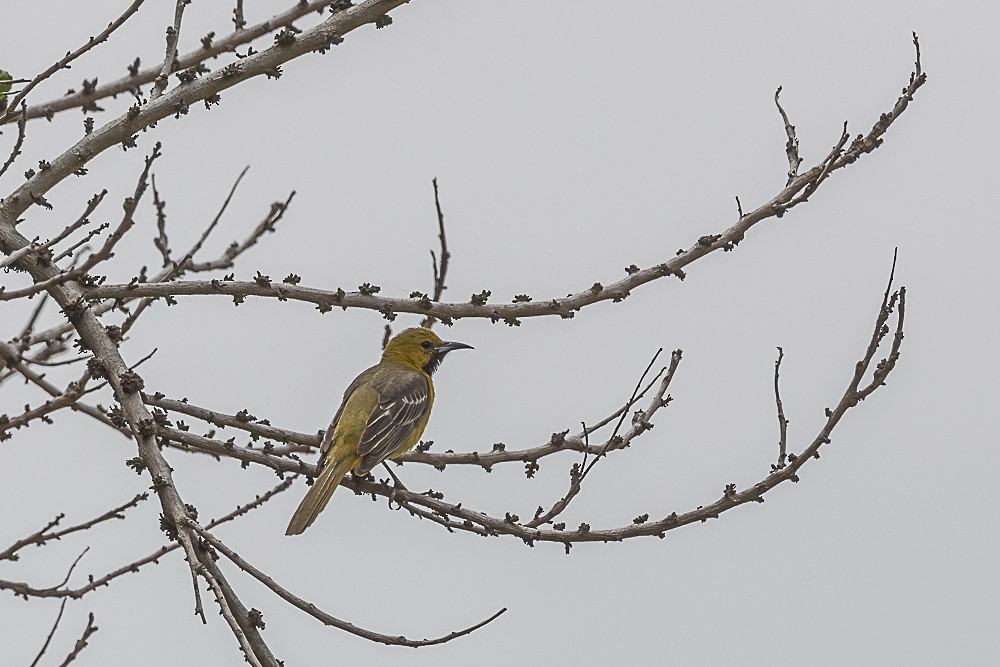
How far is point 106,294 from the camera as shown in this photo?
5441mm

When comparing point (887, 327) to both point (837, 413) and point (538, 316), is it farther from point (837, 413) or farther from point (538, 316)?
point (538, 316)

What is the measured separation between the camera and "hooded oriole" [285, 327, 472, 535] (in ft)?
22.4

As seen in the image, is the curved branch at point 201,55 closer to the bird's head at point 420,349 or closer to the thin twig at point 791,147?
the thin twig at point 791,147

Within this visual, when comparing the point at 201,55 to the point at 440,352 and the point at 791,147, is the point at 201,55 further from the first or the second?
the point at 440,352

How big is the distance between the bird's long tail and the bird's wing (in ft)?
0.37

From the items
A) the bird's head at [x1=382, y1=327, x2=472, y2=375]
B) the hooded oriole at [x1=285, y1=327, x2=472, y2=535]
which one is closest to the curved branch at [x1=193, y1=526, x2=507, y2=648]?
the hooded oriole at [x1=285, y1=327, x2=472, y2=535]

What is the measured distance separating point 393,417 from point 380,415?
11 cm

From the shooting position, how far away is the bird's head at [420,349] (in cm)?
915

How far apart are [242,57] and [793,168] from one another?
2.42 m

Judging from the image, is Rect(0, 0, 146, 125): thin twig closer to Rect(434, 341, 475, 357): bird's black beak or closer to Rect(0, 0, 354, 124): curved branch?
Rect(0, 0, 354, 124): curved branch

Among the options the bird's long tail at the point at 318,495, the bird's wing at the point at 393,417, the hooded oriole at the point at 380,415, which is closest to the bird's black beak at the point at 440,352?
the hooded oriole at the point at 380,415

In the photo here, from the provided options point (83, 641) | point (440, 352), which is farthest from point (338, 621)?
point (440, 352)

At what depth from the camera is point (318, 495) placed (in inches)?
265

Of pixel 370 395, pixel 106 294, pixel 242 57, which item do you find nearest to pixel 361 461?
pixel 370 395
